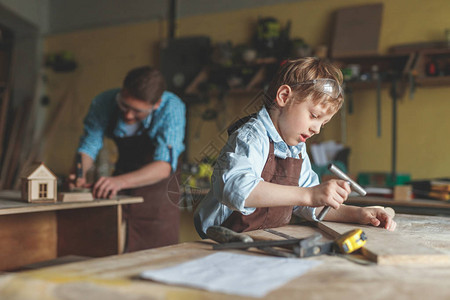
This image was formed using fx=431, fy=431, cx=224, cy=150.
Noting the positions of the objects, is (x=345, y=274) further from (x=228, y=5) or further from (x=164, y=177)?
(x=228, y=5)

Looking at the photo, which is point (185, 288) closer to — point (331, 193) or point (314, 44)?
point (331, 193)

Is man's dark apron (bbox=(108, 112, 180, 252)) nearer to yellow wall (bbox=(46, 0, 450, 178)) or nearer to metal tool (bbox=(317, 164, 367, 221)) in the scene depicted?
metal tool (bbox=(317, 164, 367, 221))

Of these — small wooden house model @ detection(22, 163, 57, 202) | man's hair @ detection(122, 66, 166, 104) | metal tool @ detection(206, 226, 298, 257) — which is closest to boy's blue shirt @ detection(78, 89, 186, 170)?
man's hair @ detection(122, 66, 166, 104)

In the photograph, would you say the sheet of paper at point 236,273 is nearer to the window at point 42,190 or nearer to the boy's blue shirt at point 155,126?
the window at point 42,190

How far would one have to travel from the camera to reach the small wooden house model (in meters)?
2.02

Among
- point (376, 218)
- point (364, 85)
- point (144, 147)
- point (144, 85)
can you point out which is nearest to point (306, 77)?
point (376, 218)

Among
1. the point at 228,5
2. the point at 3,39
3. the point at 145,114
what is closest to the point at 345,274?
the point at 145,114

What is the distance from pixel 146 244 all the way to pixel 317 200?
161 centimetres

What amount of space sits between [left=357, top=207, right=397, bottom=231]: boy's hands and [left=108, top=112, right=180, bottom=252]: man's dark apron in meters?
1.26

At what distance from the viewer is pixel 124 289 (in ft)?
2.34

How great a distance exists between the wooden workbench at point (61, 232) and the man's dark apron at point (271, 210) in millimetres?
941

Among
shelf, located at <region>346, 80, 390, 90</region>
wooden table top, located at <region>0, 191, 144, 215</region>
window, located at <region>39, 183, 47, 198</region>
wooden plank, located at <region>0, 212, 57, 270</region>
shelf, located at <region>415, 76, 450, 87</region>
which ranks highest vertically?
shelf, located at <region>415, 76, 450, 87</region>

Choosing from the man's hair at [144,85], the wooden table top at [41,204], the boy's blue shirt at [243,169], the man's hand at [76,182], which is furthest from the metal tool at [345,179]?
the man's hand at [76,182]

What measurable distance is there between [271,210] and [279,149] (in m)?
0.21
